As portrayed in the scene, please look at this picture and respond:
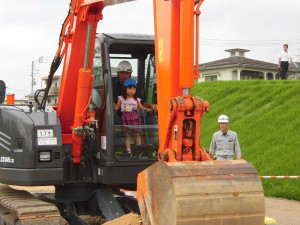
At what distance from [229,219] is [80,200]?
10.4 feet

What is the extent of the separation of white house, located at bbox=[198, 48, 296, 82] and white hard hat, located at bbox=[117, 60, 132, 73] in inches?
1435

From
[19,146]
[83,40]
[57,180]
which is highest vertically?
[83,40]

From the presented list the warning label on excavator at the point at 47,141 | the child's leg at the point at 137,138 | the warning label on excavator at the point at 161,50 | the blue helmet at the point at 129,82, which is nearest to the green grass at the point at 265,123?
the child's leg at the point at 137,138

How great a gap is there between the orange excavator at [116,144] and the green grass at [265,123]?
573 cm

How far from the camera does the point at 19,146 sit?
6.07 metres

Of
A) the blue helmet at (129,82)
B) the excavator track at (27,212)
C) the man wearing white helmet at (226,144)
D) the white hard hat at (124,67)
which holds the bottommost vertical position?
the excavator track at (27,212)

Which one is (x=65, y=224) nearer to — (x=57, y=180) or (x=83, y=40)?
(x=57, y=180)

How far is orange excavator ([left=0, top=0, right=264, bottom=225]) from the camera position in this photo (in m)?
4.11

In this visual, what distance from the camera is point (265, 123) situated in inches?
618

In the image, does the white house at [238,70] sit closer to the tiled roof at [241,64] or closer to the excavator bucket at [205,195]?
the tiled roof at [241,64]

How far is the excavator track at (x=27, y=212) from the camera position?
5641mm

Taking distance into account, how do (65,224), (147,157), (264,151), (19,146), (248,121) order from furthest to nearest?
(248,121) < (264,151) < (147,157) < (19,146) < (65,224)

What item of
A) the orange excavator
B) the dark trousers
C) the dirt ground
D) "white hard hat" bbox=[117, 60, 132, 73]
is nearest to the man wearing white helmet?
the dirt ground

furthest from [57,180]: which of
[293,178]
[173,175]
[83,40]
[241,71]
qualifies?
[241,71]
